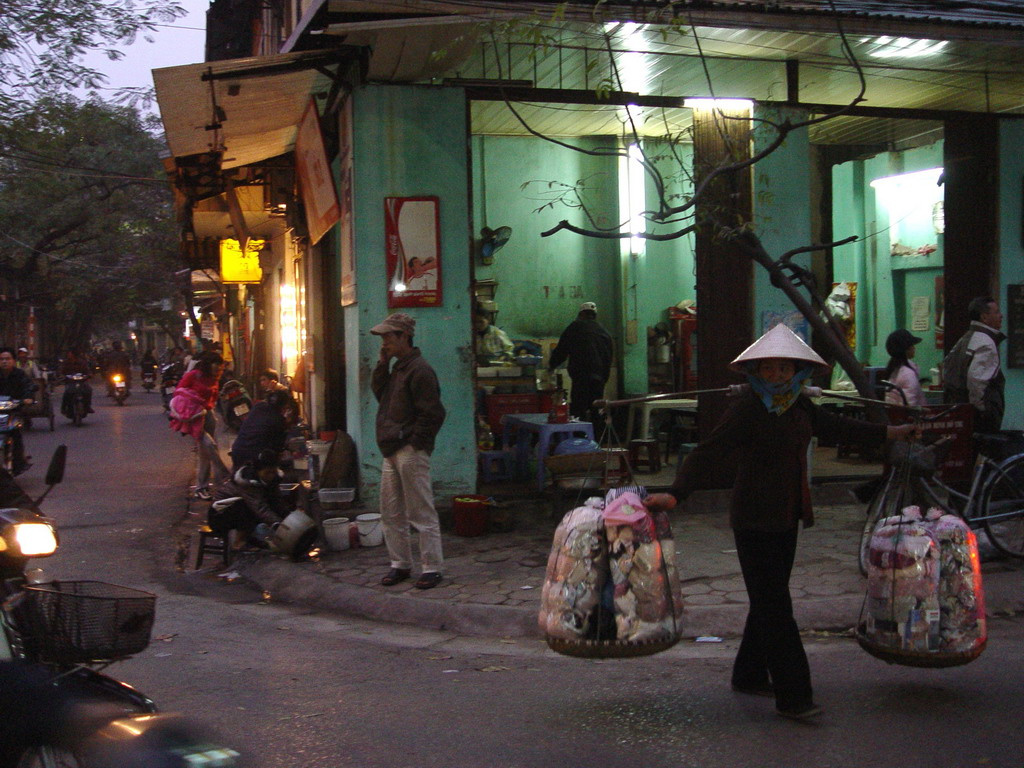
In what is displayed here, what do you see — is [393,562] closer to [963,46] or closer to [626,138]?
[963,46]

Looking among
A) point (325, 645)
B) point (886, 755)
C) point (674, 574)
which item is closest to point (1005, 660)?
point (886, 755)

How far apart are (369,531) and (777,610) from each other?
4628 mm

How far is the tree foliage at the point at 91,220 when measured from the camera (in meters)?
29.0

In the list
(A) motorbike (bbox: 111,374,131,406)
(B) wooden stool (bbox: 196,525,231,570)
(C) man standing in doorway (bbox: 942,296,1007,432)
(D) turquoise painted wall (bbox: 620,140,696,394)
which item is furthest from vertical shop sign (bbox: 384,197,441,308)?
(A) motorbike (bbox: 111,374,131,406)

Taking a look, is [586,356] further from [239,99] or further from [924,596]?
[924,596]

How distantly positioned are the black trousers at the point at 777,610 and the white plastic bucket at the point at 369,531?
4469 mm

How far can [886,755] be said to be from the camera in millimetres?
4223

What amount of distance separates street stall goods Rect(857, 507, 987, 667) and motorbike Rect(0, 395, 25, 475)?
1040 cm

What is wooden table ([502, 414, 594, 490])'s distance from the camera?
995 centimetres

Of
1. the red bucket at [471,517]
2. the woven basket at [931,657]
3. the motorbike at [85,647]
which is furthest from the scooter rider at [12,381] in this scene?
the woven basket at [931,657]

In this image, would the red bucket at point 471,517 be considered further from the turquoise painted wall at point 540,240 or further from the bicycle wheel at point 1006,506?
the turquoise painted wall at point 540,240

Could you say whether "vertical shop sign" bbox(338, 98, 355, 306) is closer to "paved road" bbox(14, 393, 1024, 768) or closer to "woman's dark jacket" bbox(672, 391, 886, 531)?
"paved road" bbox(14, 393, 1024, 768)

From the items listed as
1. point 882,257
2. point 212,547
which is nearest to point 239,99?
point 212,547

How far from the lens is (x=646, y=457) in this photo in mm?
11492
